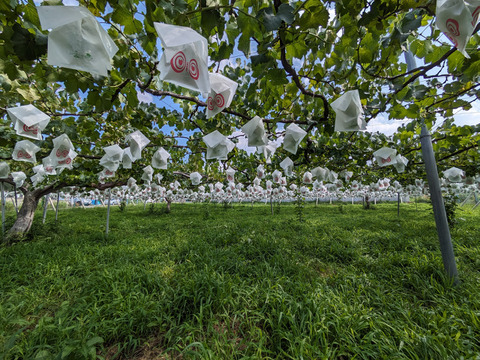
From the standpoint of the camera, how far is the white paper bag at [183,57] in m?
0.83

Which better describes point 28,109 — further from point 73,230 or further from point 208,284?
point 73,230

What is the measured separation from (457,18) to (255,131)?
151 centimetres

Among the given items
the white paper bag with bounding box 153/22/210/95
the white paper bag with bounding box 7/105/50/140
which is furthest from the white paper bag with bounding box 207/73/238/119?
the white paper bag with bounding box 7/105/50/140

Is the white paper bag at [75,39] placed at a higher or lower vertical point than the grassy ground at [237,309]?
higher

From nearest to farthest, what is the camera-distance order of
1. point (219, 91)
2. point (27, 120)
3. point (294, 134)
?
point (219, 91) < point (27, 120) < point (294, 134)

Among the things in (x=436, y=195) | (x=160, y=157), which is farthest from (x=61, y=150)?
(x=436, y=195)

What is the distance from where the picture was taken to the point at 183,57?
2.97 ft

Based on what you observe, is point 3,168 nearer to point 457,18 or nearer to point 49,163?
point 49,163

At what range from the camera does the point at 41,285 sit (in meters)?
3.09

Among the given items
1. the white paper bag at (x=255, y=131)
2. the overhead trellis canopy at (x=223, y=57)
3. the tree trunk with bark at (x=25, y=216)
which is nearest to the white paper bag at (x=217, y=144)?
the overhead trellis canopy at (x=223, y=57)

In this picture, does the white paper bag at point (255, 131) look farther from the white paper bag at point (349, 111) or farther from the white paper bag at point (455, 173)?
the white paper bag at point (455, 173)

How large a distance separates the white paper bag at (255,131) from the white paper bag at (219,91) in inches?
26.9

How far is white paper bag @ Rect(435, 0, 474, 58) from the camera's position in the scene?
2.55 feet

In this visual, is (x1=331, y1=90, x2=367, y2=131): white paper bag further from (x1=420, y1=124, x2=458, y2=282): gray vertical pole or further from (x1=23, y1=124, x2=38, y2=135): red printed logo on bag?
(x1=23, y1=124, x2=38, y2=135): red printed logo on bag
